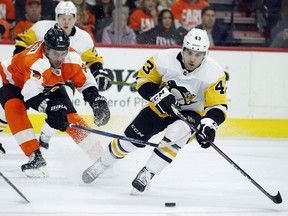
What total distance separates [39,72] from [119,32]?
2865mm

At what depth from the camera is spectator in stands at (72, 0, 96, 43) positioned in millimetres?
7438

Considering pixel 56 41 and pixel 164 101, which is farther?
pixel 56 41

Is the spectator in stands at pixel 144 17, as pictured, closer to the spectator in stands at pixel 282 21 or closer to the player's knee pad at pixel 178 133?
the spectator in stands at pixel 282 21

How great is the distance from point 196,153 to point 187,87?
6.33 ft

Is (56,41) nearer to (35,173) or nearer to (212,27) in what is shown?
(35,173)

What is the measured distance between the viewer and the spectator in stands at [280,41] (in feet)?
25.4

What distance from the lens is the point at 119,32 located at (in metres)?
7.52

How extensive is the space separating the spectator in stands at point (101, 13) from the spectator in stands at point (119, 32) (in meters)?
0.04

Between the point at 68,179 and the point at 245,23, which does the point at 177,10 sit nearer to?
the point at 245,23

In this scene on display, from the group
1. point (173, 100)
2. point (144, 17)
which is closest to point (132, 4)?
point (144, 17)

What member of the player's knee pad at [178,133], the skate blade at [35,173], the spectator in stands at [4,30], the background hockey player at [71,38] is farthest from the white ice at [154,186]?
the spectator in stands at [4,30]

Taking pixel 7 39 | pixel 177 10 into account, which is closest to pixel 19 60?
pixel 7 39

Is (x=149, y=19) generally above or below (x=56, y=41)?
below

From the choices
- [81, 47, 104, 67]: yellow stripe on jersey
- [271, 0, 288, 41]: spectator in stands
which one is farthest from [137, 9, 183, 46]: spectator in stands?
[81, 47, 104, 67]: yellow stripe on jersey
